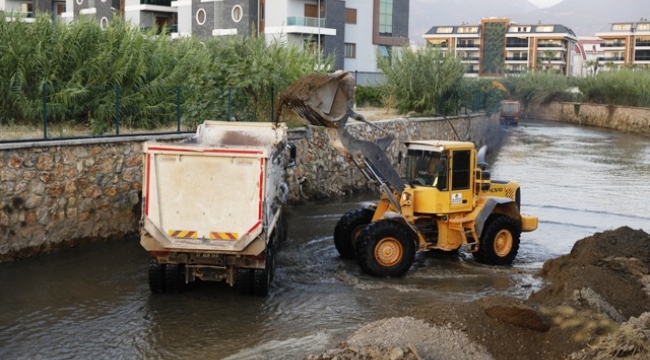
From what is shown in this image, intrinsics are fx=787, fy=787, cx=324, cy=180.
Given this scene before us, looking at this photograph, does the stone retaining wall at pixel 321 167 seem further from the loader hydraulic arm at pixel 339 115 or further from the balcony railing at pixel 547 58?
the balcony railing at pixel 547 58

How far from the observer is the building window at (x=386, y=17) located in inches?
2185

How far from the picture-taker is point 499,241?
49.5ft

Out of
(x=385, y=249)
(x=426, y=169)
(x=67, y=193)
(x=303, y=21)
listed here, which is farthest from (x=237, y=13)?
(x=385, y=249)

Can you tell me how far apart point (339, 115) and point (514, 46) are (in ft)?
376

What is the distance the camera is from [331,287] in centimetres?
1341

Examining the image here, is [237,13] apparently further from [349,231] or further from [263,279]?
[263,279]

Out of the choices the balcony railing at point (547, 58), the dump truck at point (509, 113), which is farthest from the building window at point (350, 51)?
the balcony railing at point (547, 58)

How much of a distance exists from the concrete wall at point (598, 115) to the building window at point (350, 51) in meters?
20.2

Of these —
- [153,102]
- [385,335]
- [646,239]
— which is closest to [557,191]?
[646,239]

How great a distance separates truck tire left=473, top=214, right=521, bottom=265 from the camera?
48.6ft

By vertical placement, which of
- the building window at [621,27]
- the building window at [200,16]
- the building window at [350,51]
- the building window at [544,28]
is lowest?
the building window at [350,51]

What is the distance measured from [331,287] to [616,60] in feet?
387

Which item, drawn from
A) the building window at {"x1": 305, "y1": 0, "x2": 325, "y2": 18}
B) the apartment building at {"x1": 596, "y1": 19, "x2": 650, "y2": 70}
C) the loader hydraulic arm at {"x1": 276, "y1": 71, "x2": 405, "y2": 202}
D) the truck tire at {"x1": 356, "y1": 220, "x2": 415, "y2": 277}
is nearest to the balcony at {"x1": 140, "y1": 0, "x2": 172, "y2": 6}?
the building window at {"x1": 305, "y1": 0, "x2": 325, "y2": 18}

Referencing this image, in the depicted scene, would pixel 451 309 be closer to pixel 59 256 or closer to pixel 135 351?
pixel 135 351
